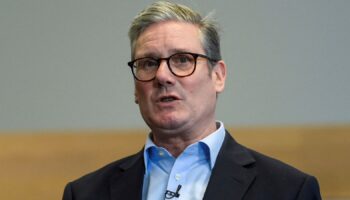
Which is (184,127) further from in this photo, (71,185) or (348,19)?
(348,19)

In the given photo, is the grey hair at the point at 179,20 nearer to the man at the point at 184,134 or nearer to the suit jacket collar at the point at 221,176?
the man at the point at 184,134

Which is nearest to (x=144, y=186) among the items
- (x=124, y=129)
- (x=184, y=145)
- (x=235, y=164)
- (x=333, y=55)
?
(x=184, y=145)

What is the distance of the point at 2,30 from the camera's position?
218 cm

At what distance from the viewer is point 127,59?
211cm

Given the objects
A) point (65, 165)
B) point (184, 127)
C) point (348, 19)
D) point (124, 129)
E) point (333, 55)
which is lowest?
point (65, 165)

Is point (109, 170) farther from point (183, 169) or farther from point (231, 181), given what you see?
point (231, 181)

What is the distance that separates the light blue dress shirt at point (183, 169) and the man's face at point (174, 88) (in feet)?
0.17

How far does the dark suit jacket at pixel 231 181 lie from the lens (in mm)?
1373

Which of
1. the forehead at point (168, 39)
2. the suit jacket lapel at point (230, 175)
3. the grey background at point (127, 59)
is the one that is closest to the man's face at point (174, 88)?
Result: the forehead at point (168, 39)

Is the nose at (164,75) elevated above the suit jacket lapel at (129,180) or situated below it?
above

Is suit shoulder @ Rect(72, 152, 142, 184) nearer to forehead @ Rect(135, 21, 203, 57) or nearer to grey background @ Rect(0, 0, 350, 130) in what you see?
forehead @ Rect(135, 21, 203, 57)

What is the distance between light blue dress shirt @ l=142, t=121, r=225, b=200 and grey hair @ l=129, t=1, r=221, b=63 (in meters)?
0.24

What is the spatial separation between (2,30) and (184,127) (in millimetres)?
1086

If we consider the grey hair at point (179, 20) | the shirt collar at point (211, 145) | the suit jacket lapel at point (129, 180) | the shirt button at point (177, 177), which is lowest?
the suit jacket lapel at point (129, 180)
